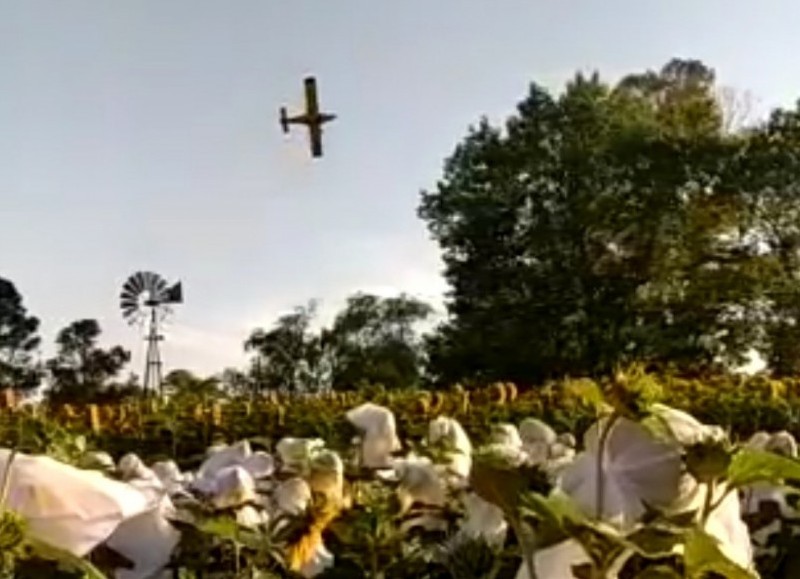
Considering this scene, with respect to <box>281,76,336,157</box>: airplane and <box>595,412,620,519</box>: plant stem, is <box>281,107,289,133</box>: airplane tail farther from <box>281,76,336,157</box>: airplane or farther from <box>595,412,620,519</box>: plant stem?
<box>595,412,620,519</box>: plant stem

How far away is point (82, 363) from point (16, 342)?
7.76ft

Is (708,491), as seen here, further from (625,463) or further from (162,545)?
(162,545)

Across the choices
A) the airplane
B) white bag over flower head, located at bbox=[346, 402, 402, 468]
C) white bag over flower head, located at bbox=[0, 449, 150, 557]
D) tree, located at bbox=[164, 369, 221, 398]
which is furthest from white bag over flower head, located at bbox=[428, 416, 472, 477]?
the airplane

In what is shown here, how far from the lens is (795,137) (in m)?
→ 28.5

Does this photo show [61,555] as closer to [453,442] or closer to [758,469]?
[758,469]

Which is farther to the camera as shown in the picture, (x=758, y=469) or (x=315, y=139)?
(x=315, y=139)

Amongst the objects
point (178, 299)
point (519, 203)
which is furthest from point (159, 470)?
point (519, 203)

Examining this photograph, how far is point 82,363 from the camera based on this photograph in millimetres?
31812

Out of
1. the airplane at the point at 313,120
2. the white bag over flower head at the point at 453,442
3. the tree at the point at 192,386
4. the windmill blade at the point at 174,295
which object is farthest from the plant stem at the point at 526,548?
the windmill blade at the point at 174,295

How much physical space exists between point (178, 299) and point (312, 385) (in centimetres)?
322

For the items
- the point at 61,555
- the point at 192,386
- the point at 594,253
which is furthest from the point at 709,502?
the point at 594,253

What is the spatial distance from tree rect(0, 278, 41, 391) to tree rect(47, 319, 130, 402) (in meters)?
0.51

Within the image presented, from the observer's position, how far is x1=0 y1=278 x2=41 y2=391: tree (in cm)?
3180

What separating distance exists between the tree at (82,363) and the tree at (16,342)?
512 mm
